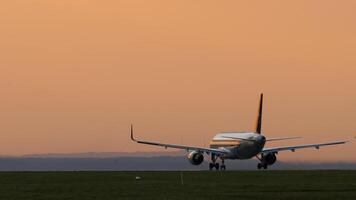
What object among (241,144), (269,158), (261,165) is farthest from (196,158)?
(269,158)

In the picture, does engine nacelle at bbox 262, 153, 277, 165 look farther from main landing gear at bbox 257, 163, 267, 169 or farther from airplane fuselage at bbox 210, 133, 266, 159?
airplane fuselage at bbox 210, 133, 266, 159

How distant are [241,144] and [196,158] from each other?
9840mm

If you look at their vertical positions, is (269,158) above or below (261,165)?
above

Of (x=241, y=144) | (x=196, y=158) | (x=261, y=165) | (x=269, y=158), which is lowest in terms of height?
(x=261, y=165)

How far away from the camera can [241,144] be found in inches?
4951

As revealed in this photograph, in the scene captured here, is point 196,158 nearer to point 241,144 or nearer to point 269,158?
point 241,144

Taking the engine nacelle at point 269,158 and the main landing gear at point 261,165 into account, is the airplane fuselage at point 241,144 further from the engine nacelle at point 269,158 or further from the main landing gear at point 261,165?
the engine nacelle at point 269,158

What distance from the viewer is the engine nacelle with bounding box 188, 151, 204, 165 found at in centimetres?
13262

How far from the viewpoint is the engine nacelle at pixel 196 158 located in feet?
435

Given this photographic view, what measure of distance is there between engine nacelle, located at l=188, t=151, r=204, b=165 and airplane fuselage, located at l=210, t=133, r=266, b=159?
3080 mm
